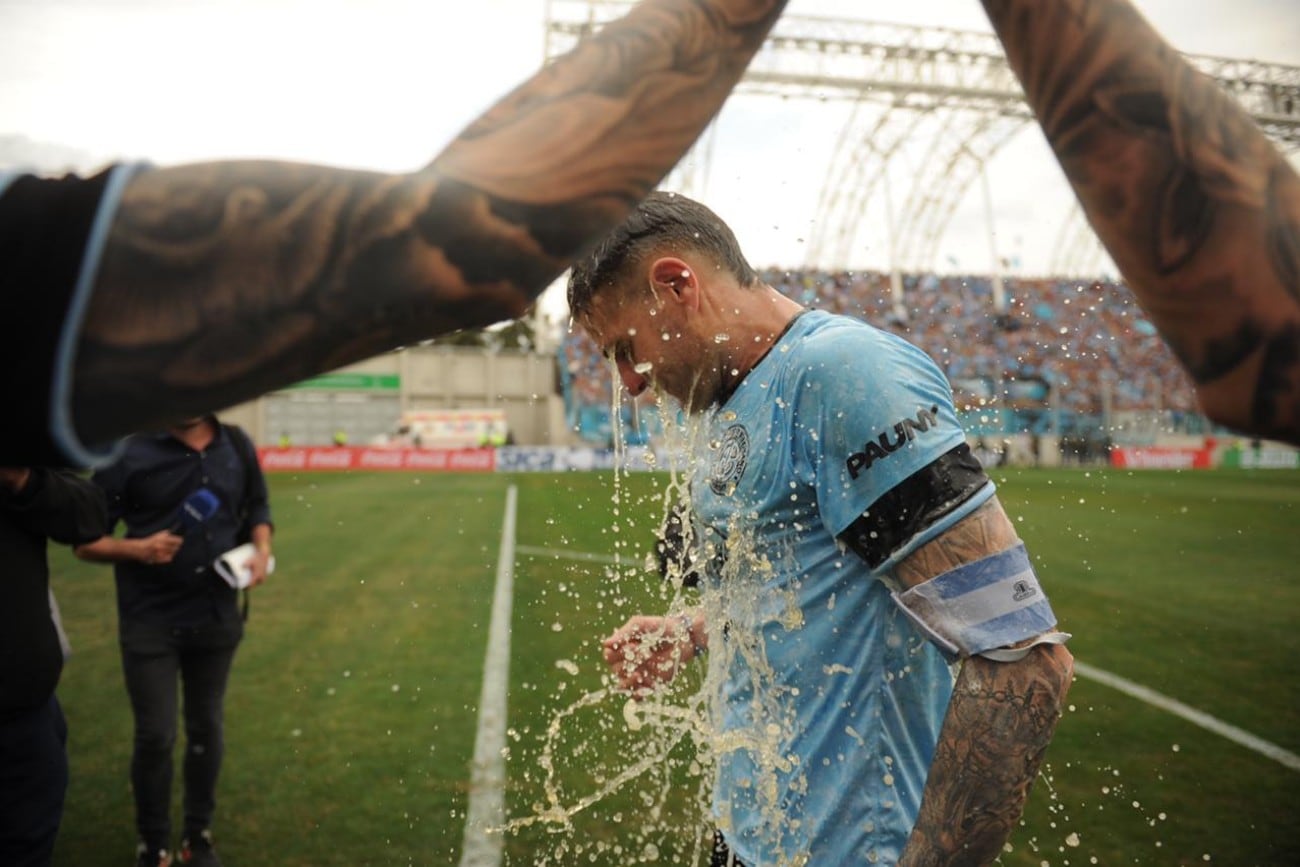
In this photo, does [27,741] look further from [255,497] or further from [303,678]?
[303,678]

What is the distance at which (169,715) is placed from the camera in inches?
179

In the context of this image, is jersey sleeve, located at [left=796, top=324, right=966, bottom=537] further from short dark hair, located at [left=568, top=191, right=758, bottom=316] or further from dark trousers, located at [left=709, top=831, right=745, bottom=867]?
dark trousers, located at [left=709, top=831, right=745, bottom=867]

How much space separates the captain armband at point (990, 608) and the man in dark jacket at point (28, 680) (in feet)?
10.00

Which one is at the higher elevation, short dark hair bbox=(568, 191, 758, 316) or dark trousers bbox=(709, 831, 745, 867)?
short dark hair bbox=(568, 191, 758, 316)

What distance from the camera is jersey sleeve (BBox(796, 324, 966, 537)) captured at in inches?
60.1

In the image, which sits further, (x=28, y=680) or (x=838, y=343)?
(x=28, y=680)

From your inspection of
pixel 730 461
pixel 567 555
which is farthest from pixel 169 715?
pixel 567 555

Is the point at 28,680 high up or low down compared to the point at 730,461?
down

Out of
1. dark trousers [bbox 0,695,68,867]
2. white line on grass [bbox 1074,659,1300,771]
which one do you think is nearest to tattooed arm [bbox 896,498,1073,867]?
dark trousers [bbox 0,695,68,867]

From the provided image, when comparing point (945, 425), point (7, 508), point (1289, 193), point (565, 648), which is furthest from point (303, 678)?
point (1289, 193)

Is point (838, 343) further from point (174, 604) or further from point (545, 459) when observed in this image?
point (545, 459)

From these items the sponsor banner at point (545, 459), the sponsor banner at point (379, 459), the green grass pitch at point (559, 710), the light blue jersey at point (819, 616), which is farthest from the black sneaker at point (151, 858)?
the sponsor banner at point (379, 459)

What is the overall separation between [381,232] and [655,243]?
1358 millimetres

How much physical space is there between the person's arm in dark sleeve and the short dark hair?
7.30 feet
